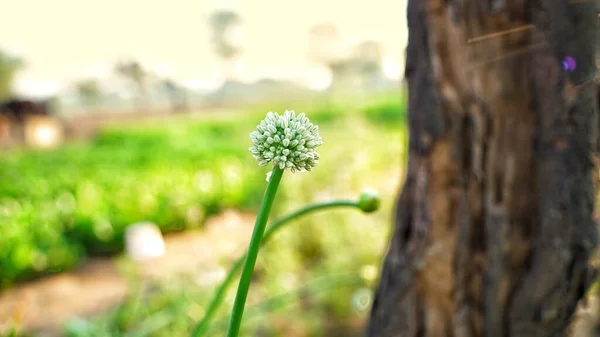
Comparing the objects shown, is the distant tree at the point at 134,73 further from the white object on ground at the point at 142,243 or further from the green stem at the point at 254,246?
the green stem at the point at 254,246

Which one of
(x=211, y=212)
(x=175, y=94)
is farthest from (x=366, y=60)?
(x=211, y=212)

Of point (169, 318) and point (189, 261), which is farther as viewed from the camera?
point (189, 261)

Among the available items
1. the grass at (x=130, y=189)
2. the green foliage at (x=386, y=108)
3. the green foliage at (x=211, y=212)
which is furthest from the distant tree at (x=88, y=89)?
A: the green foliage at (x=211, y=212)

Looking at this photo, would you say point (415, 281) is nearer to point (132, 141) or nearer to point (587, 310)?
point (587, 310)

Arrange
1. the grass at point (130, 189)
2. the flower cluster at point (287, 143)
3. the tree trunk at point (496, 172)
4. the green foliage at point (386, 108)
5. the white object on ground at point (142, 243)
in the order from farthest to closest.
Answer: the green foliage at point (386, 108) → the white object on ground at point (142, 243) → the grass at point (130, 189) → the tree trunk at point (496, 172) → the flower cluster at point (287, 143)

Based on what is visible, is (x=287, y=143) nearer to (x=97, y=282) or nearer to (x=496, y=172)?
(x=496, y=172)

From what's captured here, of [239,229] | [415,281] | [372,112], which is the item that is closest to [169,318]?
[415,281]
